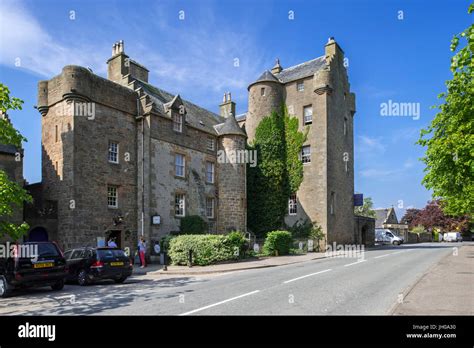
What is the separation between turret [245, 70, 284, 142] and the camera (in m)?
35.6

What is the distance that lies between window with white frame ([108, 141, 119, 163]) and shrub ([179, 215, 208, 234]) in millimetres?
6326

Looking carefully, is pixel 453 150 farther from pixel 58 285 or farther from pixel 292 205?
pixel 292 205

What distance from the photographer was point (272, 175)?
34.2 m

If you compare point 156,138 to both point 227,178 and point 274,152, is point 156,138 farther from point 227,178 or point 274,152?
point 274,152

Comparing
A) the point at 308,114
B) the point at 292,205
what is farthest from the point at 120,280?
the point at 308,114

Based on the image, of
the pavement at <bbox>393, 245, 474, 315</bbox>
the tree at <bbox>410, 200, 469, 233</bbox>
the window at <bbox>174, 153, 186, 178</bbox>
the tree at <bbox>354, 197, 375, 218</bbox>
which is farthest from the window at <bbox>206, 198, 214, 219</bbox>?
the tree at <bbox>354, 197, 375, 218</bbox>

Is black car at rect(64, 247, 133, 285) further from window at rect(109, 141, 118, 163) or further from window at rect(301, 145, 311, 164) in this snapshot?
window at rect(301, 145, 311, 164)

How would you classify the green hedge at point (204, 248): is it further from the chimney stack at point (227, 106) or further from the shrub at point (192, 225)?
the chimney stack at point (227, 106)

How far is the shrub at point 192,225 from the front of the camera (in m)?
26.6

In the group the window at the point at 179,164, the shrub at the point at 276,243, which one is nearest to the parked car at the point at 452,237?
the shrub at the point at 276,243

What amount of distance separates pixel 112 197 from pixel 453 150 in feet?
61.4

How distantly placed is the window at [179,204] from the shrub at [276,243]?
639cm
